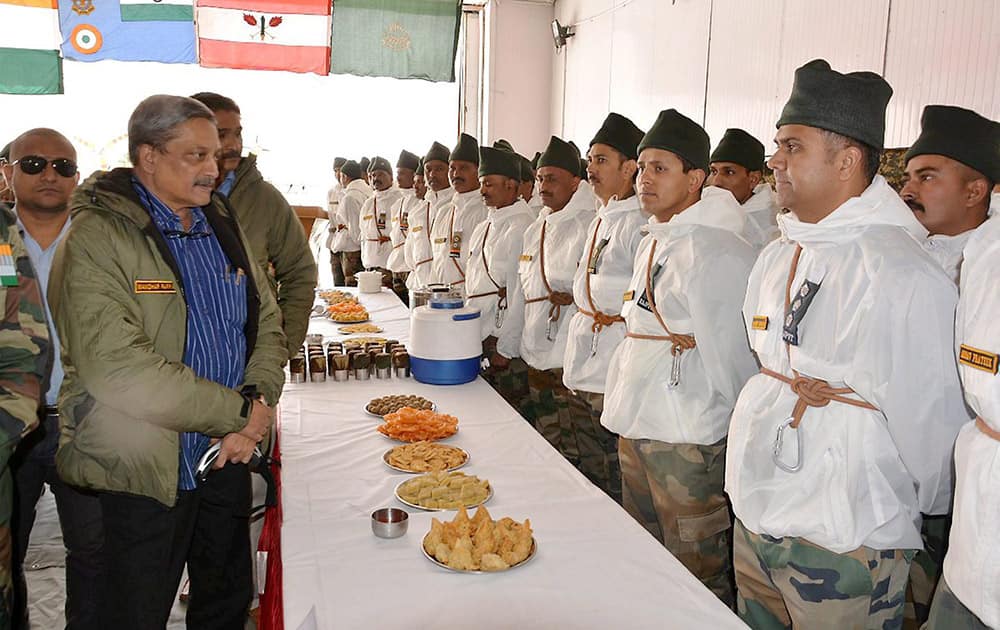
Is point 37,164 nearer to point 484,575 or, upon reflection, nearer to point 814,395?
point 484,575

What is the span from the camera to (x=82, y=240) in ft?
5.01

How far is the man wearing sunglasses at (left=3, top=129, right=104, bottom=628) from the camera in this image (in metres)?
1.94

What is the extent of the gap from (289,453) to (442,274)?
3.02 m

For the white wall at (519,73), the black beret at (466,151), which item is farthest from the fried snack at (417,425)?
the white wall at (519,73)

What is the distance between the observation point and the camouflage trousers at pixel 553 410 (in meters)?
3.35

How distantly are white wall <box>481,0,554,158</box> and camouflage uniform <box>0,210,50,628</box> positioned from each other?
7.46 m

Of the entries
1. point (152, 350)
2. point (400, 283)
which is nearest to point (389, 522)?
point (152, 350)

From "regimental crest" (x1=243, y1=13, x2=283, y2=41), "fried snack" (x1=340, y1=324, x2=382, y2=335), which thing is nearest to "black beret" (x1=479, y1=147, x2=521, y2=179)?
"fried snack" (x1=340, y1=324, x2=382, y2=335)

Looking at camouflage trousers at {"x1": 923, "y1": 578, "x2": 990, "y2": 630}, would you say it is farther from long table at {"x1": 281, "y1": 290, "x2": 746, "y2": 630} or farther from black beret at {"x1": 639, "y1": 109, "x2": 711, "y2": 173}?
black beret at {"x1": 639, "y1": 109, "x2": 711, "y2": 173}

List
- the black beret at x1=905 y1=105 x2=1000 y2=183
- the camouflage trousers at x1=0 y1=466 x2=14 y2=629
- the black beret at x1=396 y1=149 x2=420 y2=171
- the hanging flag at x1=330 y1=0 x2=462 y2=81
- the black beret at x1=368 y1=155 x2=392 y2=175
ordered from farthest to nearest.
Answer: the black beret at x1=368 y1=155 x2=392 y2=175
the hanging flag at x1=330 y1=0 x2=462 y2=81
the black beret at x1=396 y1=149 x2=420 y2=171
the black beret at x1=905 y1=105 x2=1000 y2=183
the camouflage trousers at x1=0 y1=466 x2=14 y2=629

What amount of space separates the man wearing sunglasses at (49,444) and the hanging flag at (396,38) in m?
5.42

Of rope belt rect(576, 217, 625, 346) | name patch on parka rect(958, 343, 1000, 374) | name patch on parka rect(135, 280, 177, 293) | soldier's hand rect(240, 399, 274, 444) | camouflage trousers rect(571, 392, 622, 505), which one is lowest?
camouflage trousers rect(571, 392, 622, 505)

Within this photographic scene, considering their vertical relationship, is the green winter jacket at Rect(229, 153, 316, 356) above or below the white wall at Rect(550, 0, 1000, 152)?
below

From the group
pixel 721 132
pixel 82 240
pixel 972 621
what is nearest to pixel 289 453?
pixel 82 240
